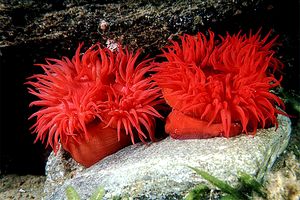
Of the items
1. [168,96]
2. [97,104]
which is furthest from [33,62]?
[168,96]

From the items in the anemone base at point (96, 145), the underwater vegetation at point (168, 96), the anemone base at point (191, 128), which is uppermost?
the underwater vegetation at point (168, 96)

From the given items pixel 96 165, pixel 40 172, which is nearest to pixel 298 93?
pixel 96 165

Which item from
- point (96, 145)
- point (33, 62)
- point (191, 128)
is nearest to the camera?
point (191, 128)

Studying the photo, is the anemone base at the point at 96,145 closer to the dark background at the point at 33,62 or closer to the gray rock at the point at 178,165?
the gray rock at the point at 178,165

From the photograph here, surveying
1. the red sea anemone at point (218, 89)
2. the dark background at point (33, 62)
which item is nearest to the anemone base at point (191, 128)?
the red sea anemone at point (218, 89)

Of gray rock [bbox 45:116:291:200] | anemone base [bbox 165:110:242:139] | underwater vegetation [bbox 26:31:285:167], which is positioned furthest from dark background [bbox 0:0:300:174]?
gray rock [bbox 45:116:291:200]

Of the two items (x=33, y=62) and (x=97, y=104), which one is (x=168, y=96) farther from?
(x=33, y=62)
